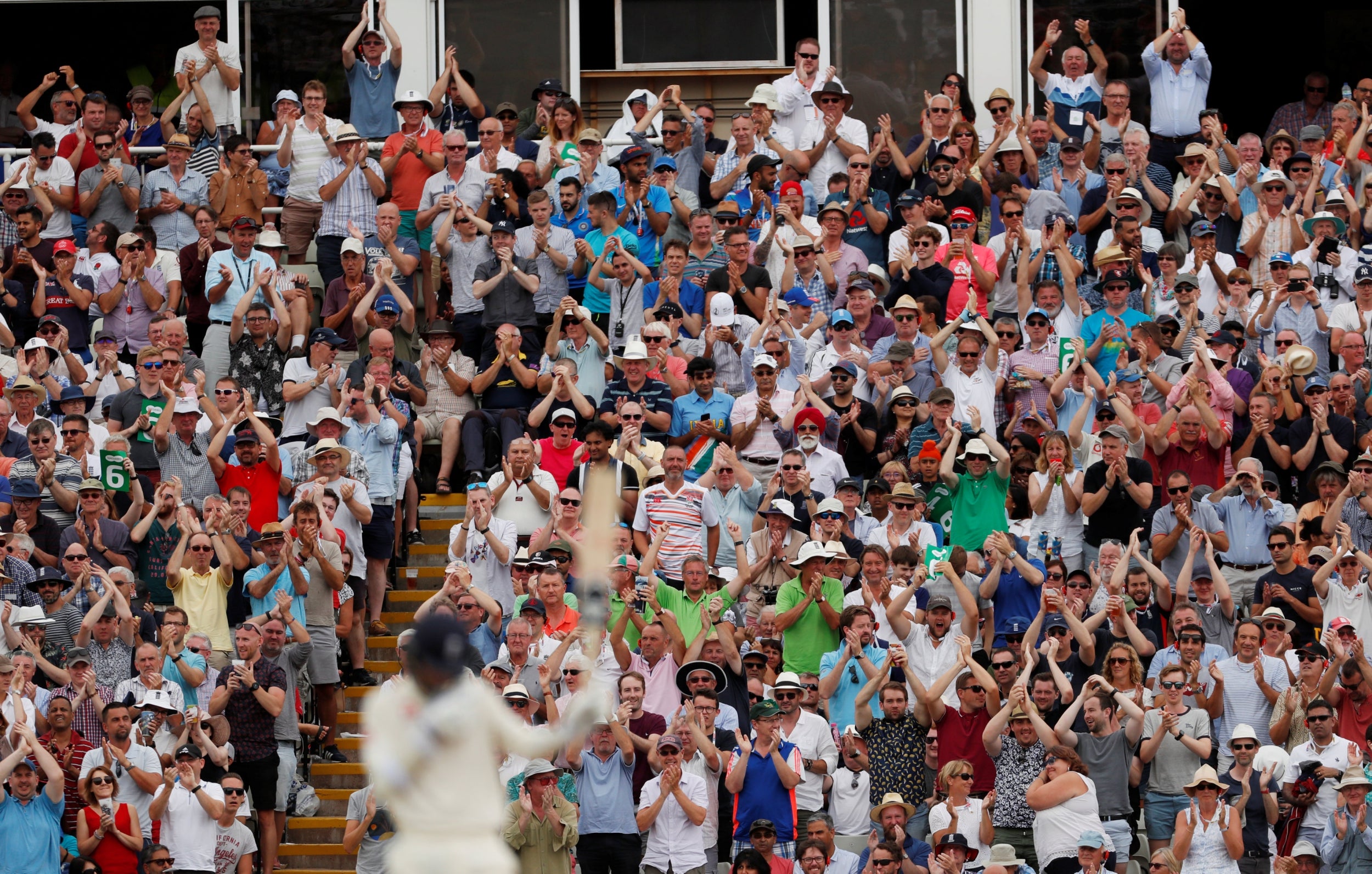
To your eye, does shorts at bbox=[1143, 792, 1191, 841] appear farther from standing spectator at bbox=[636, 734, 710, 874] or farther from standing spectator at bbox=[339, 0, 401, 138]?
standing spectator at bbox=[339, 0, 401, 138]

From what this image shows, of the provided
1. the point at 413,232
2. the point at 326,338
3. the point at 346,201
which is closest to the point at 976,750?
the point at 326,338

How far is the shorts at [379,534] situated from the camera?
66.9 feet

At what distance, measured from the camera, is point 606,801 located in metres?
17.5

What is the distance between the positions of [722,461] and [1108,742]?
437cm

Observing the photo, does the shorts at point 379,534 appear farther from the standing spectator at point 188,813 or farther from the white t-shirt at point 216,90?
the white t-shirt at point 216,90

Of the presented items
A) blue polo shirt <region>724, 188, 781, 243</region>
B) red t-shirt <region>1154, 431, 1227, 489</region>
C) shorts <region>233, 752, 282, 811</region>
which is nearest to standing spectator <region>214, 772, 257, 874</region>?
shorts <region>233, 752, 282, 811</region>

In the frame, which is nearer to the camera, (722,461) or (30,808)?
(30,808)

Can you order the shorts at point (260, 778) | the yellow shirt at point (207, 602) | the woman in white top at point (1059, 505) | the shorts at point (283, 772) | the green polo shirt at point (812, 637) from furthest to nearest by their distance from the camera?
the woman in white top at point (1059, 505) < the yellow shirt at point (207, 602) < the green polo shirt at point (812, 637) < the shorts at point (283, 772) < the shorts at point (260, 778)

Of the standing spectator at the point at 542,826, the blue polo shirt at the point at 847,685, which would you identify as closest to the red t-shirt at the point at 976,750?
the blue polo shirt at the point at 847,685

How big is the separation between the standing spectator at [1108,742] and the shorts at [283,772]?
6.36 meters

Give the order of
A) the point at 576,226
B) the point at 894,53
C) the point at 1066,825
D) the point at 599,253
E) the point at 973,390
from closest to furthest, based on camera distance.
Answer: the point at 1066,825 < the point at 973,390 < the point at 599,253 < the point at 576,226 < the point at 894,53

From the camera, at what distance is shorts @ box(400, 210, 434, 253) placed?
23.6 meters

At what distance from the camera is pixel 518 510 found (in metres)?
20.1

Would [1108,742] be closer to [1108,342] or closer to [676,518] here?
[676,518]
